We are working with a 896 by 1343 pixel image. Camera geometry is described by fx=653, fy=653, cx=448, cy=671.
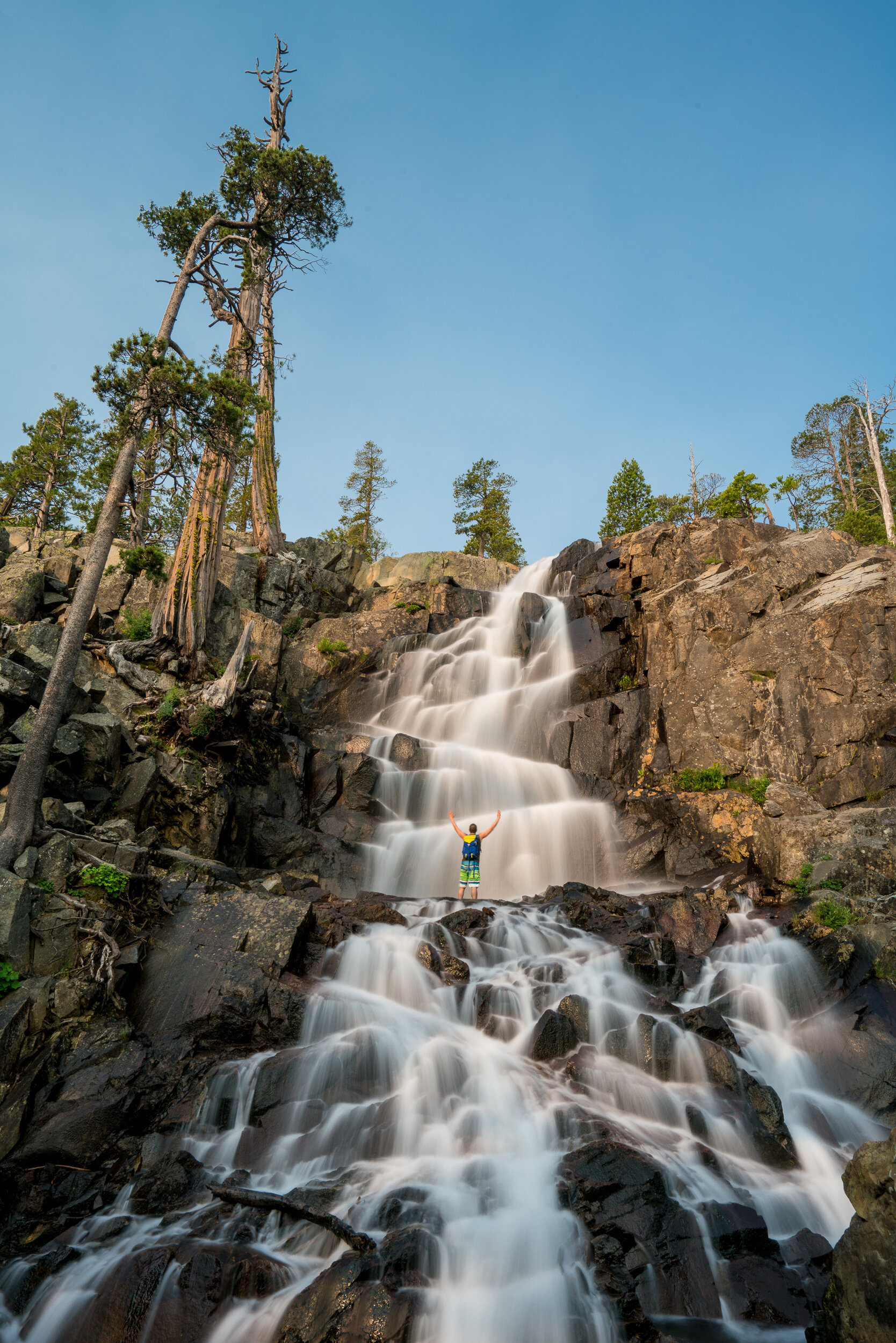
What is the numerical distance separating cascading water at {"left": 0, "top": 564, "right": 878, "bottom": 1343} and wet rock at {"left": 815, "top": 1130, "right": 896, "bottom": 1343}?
36.5 inches

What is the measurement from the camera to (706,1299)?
4598 mm

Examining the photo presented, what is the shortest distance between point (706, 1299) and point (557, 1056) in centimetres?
281

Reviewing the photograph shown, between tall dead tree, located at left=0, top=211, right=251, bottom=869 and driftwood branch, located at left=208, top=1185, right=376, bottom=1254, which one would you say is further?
tall dead tree, located at left=0, top=211, right=251, bottom=869

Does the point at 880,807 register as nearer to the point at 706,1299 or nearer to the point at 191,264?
the point at 706,1299

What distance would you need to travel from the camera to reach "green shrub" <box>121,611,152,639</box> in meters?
16.4

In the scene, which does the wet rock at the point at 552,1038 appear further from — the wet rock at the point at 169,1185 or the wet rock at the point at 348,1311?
the wet rock at the point at 169,1185

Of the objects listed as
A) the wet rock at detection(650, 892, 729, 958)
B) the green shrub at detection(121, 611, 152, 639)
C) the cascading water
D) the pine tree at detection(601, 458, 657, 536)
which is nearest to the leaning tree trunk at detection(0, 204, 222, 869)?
the cascading water

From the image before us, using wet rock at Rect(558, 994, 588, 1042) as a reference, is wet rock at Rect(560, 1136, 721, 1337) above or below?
below

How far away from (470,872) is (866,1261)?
8720 mm

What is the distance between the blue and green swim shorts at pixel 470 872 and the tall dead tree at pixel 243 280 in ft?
26.0

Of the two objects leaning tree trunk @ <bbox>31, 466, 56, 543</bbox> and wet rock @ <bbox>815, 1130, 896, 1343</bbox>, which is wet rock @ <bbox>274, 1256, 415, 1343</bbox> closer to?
wet rock @ <bbox>815, 1130, 896, 1343</bbox>

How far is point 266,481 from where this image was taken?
82.6 ft

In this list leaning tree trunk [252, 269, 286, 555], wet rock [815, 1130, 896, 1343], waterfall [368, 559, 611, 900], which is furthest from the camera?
leaning tree trunk [252, 269, 286, 555]

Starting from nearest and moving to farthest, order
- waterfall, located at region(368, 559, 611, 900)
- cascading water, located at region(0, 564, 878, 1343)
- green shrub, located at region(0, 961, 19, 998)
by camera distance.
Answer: cascading water, located at region(0, 564, 878, 1343)
green shrub, located at region(0, 961, 19, 998)
waterfall, located at region(368, 559, 611, 900)
